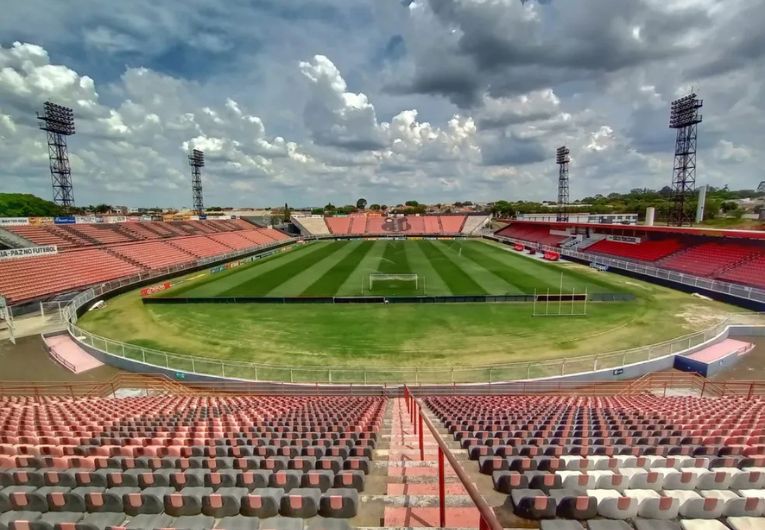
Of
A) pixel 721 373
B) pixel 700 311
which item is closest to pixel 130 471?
pixel 721 373

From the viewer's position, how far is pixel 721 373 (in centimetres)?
1892

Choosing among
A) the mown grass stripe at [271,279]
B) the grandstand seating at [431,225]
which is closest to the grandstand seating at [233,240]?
the mown grass stripe at [271,279]

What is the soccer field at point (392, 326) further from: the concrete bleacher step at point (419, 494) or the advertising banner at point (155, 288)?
the concrete bleacher step at point (419, 494)

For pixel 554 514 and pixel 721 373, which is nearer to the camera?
pixel 554 514

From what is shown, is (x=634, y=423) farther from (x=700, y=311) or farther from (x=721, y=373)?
(x=700, y=311)

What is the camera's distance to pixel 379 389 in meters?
17.4

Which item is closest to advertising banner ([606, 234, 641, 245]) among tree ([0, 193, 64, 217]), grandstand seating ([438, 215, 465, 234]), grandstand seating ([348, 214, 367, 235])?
grandstand seating ([438, 215, 465, 234])

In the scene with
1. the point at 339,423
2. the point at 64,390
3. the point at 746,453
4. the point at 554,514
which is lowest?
the point at 64,390

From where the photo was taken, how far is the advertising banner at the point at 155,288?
36662 millimetres

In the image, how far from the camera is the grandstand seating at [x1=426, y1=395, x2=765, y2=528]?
448 cm

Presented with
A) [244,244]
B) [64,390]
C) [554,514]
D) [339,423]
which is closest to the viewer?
[554,514]

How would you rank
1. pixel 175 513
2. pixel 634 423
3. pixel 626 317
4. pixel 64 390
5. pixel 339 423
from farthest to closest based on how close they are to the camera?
pixel 626 317 < pixel 64 390 < pixel 339 423 < pixel 634 423 < pixel 175 513

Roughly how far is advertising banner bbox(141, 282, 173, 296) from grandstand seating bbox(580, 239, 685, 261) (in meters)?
55.7

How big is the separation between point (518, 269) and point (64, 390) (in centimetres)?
4413
